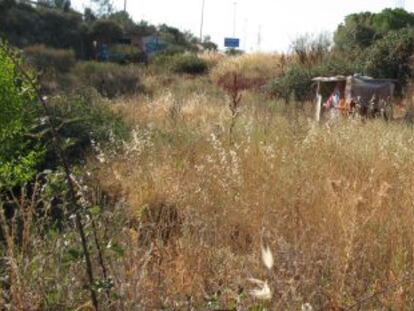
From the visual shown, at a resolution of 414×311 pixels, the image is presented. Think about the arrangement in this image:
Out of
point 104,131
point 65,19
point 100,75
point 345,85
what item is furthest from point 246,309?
point 65,19

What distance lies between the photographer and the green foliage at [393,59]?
62.2 feet

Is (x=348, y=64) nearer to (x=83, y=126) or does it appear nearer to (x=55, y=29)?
(x=83, y=126)

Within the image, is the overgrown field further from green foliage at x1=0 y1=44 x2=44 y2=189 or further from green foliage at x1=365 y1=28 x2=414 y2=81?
green foliage at x1=365 y1=28 x2=414 y2=81

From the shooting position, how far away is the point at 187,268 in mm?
2916

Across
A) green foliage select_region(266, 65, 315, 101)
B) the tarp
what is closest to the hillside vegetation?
the tarp

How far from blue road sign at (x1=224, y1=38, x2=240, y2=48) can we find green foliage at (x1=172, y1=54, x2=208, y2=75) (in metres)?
18.2

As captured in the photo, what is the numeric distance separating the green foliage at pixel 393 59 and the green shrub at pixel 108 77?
737cm

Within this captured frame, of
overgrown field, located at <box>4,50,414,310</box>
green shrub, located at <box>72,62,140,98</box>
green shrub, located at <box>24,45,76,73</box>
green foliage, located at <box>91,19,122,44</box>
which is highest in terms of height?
green foliage, located at <box>91,19,122,44</box>

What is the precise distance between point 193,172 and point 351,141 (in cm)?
165

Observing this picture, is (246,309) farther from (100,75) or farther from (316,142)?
(100,75)

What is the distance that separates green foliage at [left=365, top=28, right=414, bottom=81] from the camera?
62.2ft

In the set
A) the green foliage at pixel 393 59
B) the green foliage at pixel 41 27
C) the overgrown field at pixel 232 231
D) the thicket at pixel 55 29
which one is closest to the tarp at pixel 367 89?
the overgrown field at pixel 232 231

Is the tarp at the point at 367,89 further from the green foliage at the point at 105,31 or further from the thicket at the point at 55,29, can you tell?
the green foliage at the point at 105,31

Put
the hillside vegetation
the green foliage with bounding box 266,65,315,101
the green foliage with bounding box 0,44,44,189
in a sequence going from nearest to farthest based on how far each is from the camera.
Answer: the hillside vegetation, the green foliage with bounding box 0,44,44,189, the green foliage with bounding box 266,65,315,101
